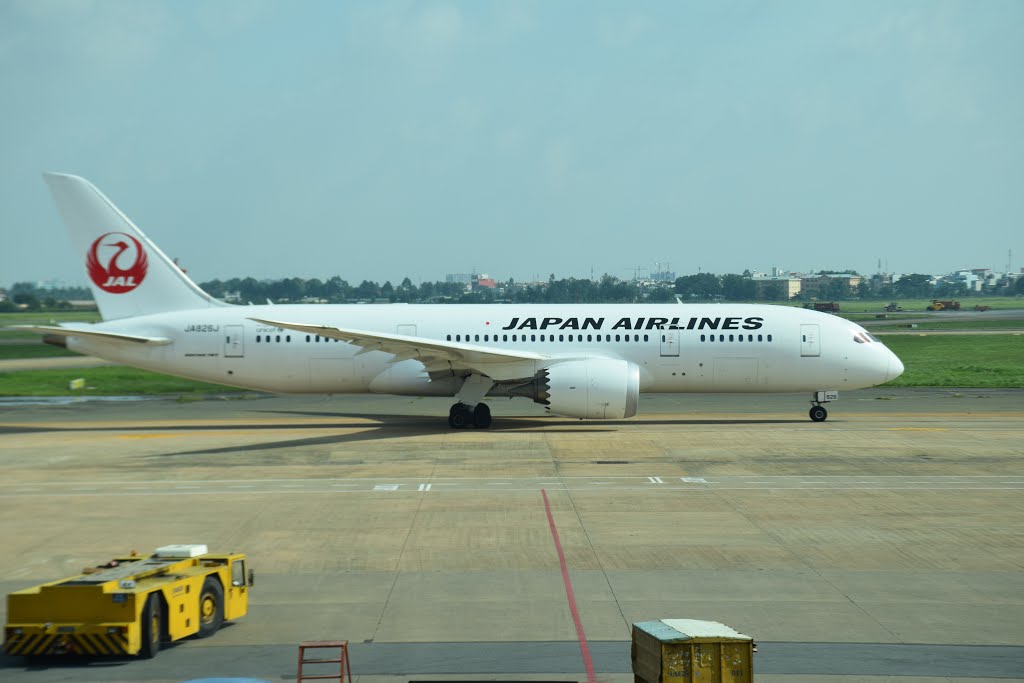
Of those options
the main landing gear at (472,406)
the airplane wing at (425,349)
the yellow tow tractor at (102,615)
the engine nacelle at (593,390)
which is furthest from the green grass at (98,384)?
the yellow tow tractor at (102,615)

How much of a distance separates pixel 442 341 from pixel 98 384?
26.5 meters

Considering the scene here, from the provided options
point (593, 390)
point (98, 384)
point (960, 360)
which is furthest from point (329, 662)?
point (960, 360)

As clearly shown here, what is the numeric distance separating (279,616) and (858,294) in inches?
7291

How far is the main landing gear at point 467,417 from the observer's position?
37.6 m

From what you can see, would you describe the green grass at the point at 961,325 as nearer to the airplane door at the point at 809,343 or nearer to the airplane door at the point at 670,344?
the airplane door at the point at 809,343

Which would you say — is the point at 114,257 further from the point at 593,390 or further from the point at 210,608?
the point at 210,608

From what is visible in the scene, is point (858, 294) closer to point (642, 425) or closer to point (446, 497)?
point (642, 425)

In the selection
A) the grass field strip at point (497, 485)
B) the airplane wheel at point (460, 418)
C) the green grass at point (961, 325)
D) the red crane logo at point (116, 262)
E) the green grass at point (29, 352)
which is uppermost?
the red crane logo at point (116, 262)

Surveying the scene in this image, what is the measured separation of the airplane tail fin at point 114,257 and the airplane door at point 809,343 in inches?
910

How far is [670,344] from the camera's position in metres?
38.0

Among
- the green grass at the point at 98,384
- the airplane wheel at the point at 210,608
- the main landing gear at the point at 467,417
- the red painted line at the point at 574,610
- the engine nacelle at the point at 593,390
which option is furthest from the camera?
the green grass at the point at 98,384

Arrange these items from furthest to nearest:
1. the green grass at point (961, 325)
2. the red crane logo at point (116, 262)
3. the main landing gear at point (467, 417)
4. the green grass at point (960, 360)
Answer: the green grass at point (961, 325), the green grass at point (960, 360), the red crane logo at point (116, 262), the main landing gear at point (467, 417)

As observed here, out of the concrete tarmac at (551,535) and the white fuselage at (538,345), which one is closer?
the concrete tarmac at (551,535)

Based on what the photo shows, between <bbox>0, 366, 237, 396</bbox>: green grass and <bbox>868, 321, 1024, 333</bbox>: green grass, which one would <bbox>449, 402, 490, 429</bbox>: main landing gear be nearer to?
<bbox>0, 366, 237, 396</bbox>: green grass
